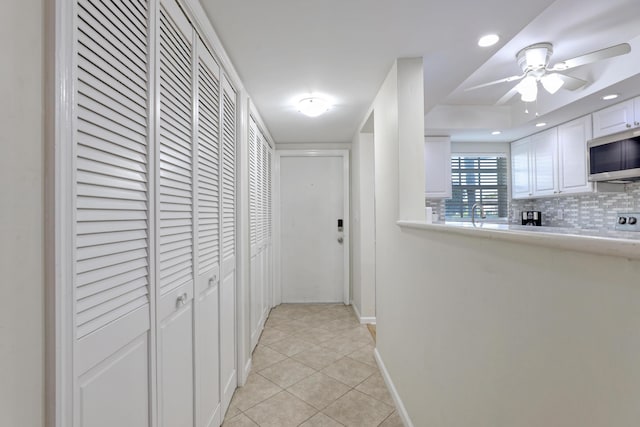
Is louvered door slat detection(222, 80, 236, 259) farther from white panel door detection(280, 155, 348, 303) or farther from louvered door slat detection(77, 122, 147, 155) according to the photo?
white panel door detection(280, 155, 348, 303)

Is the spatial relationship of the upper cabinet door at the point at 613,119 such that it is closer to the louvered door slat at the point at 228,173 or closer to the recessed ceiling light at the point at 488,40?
the recessed ceiling light at the point at 488,40

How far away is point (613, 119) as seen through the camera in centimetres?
278

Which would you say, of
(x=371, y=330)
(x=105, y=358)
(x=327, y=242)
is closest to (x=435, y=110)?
(x=327, y=242)

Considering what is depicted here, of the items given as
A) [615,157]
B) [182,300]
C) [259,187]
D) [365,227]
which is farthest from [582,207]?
[182,300]

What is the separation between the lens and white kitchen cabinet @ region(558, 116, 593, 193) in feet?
10.0

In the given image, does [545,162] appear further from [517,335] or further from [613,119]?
[517,335]

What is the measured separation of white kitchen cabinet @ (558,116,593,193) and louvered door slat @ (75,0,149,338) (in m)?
→ 3.83

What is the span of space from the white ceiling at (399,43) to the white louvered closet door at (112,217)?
0.75m

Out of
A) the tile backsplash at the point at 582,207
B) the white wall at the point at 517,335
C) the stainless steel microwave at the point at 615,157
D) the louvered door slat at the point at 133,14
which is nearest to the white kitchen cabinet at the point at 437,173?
the tile backsplash at the point at 582,207

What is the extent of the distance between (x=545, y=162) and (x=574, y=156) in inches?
15.2

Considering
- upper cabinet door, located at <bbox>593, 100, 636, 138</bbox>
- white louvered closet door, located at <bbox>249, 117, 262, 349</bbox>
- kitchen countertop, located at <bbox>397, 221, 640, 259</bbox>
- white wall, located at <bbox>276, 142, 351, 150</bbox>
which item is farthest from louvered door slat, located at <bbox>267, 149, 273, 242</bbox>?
upper cabinet door, located at <bbox>593, 100, 636, 138</bbox>

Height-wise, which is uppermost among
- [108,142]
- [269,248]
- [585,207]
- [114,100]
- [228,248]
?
[114,100]

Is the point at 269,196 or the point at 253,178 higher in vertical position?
→ the point at 253,178

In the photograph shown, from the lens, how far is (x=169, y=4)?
1.17 meters
